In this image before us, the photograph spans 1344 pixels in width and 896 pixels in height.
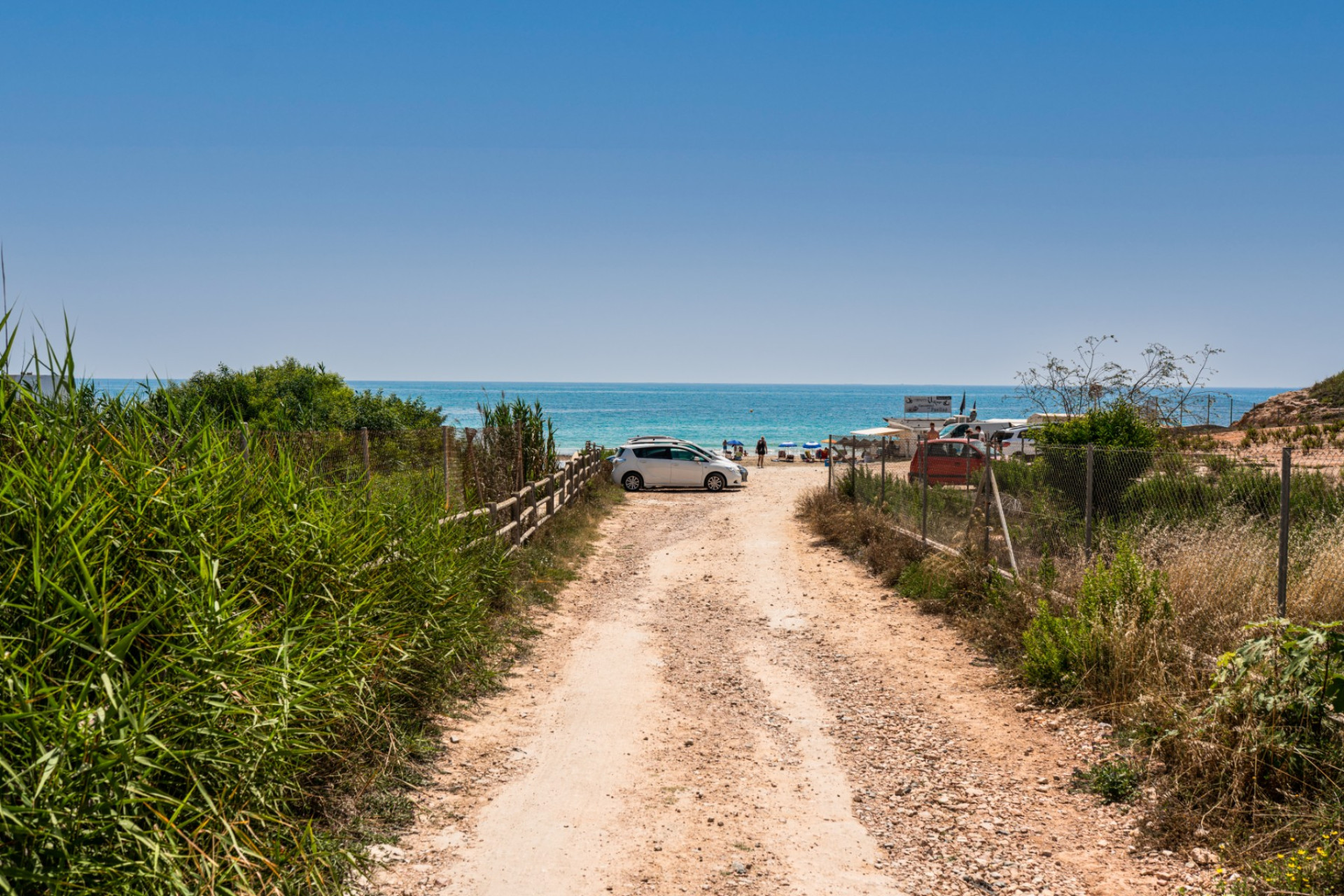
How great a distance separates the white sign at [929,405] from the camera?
54000 mm

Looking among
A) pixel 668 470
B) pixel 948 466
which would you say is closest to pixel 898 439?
pixel 668 470

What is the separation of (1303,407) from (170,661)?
53.6 metres

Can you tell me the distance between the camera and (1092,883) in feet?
14.6

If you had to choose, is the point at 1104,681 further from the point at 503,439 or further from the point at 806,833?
the point at 503,439

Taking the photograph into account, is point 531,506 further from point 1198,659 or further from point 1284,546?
point 1284,546

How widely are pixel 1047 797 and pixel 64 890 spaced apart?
5.18 metres

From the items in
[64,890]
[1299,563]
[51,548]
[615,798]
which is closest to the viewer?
[64,890]

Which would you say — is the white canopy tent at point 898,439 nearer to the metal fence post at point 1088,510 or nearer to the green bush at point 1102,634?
the metal fence post at point 1088,510

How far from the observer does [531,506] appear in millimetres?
14352

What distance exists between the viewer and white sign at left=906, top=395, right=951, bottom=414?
177 ft

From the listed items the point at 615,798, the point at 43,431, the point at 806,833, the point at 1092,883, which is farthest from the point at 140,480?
the point at 1092,883

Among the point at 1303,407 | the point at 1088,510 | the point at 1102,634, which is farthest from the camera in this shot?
the point at 1303,407

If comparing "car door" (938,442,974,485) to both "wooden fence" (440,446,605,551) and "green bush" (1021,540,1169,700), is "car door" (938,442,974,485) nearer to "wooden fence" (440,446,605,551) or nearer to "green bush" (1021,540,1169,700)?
"wooden fence" (440,446,605,551)

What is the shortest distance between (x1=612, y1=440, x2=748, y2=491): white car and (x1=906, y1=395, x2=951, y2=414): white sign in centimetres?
2890
